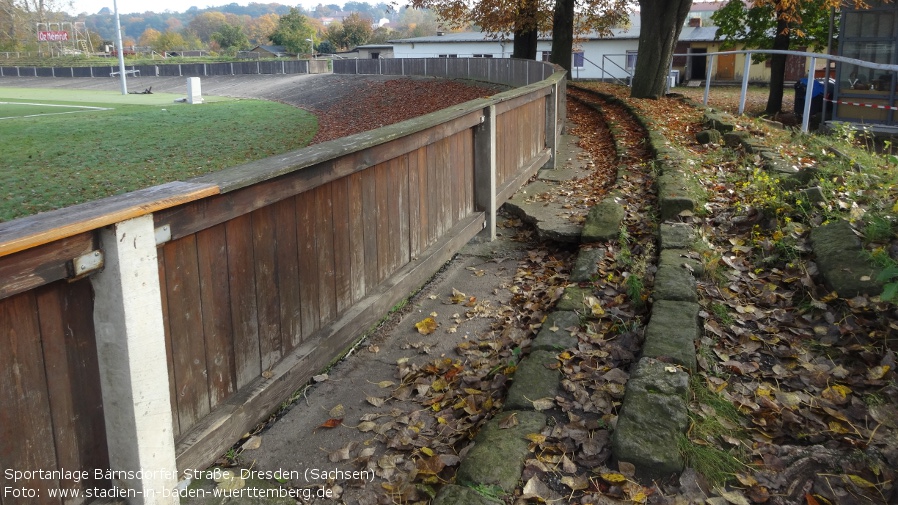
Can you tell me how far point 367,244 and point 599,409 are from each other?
194 cm

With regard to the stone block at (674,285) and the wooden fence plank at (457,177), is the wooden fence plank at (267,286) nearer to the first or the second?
the stone block at (674,285)

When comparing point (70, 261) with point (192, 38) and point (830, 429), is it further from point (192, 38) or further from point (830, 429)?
point (192, 38)

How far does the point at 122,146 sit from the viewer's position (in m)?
19.3

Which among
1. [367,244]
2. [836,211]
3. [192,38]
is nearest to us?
[367,244]

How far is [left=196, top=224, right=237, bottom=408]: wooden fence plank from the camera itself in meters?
3.33

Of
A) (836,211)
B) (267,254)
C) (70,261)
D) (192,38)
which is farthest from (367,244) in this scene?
(192,38)

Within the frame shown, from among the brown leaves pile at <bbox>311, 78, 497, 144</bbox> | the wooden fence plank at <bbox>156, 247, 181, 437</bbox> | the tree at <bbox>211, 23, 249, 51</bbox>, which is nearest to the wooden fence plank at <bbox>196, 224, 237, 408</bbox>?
the wooden fence plank at <bbox>156, 247, 181, 437</bbox>

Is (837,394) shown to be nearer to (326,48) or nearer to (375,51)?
(375,51)

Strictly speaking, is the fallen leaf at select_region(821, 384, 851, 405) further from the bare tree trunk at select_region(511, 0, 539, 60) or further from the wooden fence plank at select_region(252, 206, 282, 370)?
the bare tree trunk at select_region(511, 0, 539, 60)

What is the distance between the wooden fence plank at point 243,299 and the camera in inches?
139

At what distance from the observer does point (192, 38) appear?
496ft

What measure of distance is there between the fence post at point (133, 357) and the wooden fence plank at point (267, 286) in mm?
827

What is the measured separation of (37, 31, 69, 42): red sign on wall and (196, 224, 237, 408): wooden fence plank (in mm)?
104273

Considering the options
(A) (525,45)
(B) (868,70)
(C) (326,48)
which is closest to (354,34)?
(C) (326,48)
